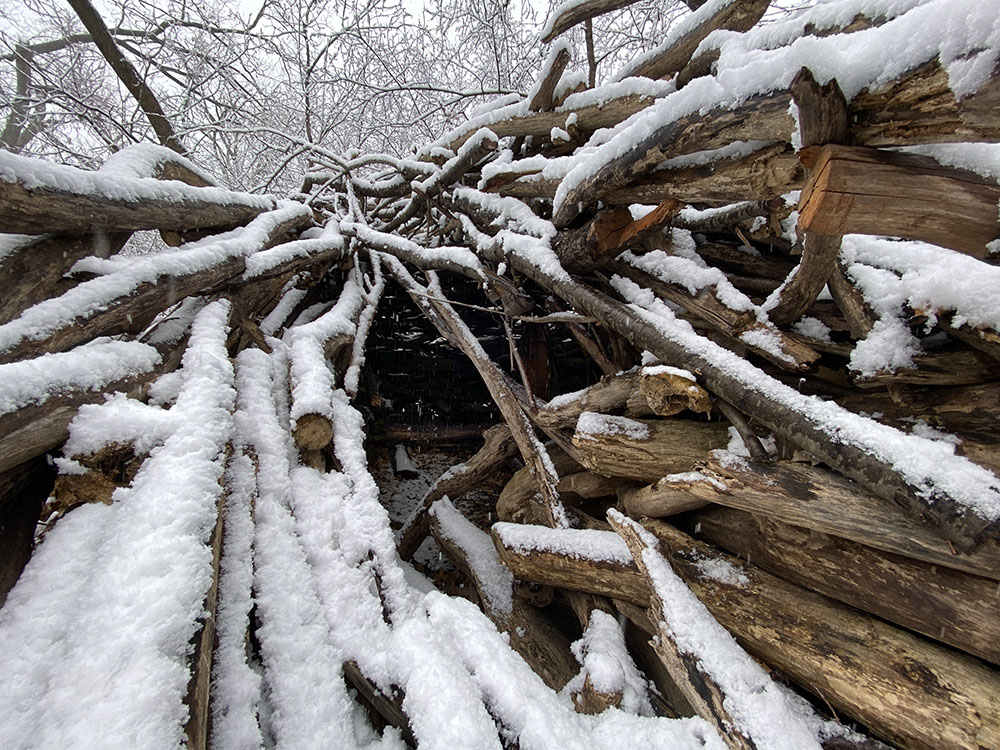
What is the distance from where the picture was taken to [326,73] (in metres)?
6.44

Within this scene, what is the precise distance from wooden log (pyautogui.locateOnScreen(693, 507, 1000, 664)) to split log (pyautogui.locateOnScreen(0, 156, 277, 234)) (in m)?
3.15

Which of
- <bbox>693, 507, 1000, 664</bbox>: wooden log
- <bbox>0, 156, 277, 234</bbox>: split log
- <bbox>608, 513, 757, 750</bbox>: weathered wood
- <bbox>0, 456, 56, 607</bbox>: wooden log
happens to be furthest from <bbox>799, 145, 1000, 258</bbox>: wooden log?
<bbox>0, 156, 277, 234</bbox>: split log

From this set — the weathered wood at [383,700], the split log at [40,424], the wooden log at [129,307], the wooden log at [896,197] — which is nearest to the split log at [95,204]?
the wooden log at [129,307]

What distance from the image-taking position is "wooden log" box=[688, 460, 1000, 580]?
4.08 ft

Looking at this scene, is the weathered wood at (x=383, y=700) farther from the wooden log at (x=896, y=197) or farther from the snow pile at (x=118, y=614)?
the wooden log at (x=896, y=197)

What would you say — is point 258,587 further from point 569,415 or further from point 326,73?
point 326,73

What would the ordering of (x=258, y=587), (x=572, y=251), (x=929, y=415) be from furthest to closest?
(x=572, y=251), (x=258, y=587), (x=929, y=415)

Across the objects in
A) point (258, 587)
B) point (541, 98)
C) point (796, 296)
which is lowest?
point (258, 587)

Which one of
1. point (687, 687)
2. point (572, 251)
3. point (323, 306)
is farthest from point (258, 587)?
point (323, 306)

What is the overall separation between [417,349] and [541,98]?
2.56 m

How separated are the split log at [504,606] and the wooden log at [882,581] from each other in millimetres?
1209

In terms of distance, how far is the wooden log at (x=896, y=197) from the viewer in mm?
1136

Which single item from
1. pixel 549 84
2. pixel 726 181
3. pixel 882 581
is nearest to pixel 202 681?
pixel 882 581

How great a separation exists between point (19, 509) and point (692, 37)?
4.08 meters
